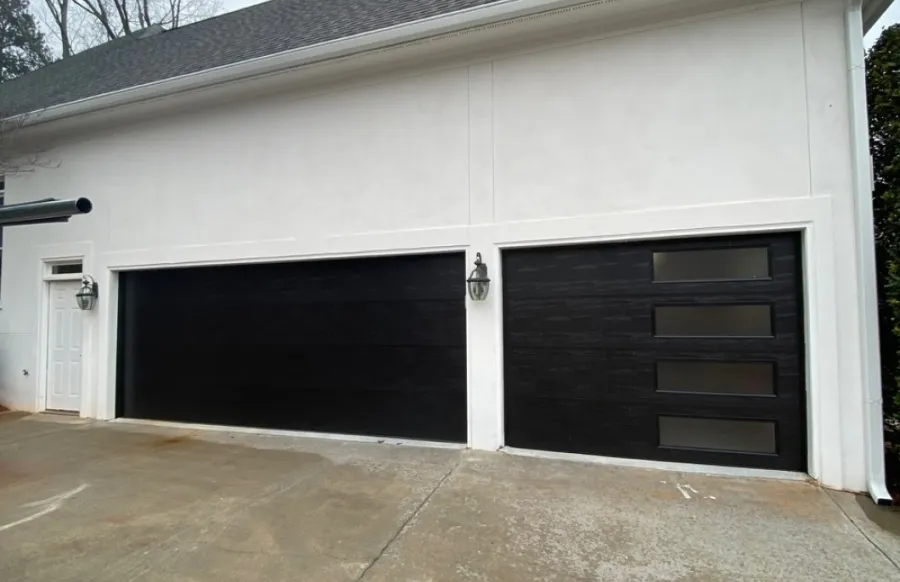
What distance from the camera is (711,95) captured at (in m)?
4.22

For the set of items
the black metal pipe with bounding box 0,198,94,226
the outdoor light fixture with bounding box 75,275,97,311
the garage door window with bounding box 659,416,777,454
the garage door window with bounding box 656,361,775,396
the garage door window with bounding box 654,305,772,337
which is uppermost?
the black metal pipe with bounding box 0,198,94,226

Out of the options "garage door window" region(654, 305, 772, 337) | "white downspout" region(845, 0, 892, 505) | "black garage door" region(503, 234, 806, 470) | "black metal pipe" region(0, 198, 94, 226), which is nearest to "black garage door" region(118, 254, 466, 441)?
"black garage door" region(503, 234, 806, 470)

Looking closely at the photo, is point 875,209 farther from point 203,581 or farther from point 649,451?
point 203,581

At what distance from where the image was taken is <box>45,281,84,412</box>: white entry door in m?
6.77

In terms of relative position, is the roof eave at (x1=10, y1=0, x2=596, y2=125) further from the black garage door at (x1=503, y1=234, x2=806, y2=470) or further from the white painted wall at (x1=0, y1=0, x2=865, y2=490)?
the black garage door at (x1=503, y1=234, x2=806, y2=470)

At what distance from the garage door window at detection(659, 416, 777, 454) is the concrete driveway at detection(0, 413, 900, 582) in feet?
1.02

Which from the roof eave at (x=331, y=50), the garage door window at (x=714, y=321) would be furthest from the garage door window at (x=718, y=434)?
the roof eave at (x=331, y=50)

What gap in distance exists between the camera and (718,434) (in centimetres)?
412

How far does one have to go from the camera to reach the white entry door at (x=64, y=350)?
22.2 ft

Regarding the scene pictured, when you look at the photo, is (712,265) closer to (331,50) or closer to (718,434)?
(718,434)

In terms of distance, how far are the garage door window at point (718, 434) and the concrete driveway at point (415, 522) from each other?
12.2 inches

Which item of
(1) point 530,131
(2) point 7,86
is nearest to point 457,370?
(1) point 530,131

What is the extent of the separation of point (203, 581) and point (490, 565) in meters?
1.58

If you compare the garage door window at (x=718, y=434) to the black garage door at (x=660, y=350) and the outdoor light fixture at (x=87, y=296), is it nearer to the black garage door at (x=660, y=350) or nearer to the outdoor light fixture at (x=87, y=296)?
the black garage door at (x=660, y=350)
